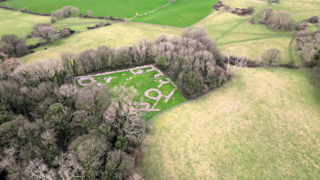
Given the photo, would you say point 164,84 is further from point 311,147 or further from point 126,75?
point 311,147

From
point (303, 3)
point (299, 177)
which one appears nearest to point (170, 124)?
point (299, 177)

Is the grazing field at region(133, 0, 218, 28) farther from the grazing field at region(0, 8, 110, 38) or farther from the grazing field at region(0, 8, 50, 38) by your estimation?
the grazing field at region(0, 8, 50, 38)

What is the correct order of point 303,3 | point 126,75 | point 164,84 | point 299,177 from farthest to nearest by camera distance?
point 303,3 < point 126,75 < point 164,84 < point 299,177

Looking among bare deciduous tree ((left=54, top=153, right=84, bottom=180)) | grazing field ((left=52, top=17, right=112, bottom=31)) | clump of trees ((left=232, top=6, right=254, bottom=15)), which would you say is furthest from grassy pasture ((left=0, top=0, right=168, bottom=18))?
bare deciduous tree ((left=54, top=153, right=84, bottom=180))

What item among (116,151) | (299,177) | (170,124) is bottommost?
(299,177)

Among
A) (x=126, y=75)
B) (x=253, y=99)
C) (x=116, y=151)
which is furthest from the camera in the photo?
(x=126, y=75)

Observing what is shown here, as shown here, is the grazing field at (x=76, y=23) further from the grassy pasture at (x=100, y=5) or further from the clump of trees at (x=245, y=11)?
the clump of trees at (x=245, y=11)
